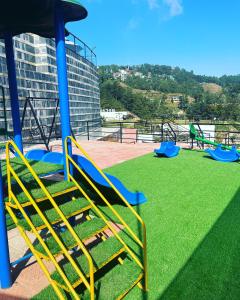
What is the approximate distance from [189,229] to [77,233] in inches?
80.3

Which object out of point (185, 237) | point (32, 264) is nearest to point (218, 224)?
point (185, 237)

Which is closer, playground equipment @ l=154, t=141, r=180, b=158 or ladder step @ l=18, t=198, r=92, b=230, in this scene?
ladder step @ l=18, t=198, r=92, b=230

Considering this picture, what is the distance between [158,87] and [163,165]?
7156 inches

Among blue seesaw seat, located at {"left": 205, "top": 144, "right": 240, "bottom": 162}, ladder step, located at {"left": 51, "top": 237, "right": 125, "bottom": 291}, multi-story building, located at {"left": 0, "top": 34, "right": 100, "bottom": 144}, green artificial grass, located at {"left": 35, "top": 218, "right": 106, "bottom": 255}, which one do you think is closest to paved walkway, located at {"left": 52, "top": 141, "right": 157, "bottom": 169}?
multi-story building, located at {"left": 0, "top": 34, "right": 100, "bottom": 144}

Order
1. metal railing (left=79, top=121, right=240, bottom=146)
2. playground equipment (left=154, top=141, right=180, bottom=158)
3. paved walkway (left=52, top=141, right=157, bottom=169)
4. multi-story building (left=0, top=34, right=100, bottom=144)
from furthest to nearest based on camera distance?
metal railing (left=79, top=121, right=240, bottom=146)
multi-story building (left=0, top=34, right=100, bottom=144)
playground equipment (left=154, top=141, right=180, bottom=158)
paved walkway (left=52, top=141, right=157, bottom=169)

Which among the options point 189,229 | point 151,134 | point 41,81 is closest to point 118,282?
point 189,229

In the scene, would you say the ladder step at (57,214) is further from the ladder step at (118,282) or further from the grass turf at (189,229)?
the grass turf at (189,229)

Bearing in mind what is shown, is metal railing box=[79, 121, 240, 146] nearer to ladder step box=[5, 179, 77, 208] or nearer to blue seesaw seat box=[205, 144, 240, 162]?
blue seesaw seat box=[205, 144, 240, 162]

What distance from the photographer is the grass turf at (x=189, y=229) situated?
9.70 feet

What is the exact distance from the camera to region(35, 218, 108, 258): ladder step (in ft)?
9.09

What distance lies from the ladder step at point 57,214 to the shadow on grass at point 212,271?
1.34 m

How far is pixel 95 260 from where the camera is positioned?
2.77m

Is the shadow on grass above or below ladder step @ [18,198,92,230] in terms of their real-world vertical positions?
below

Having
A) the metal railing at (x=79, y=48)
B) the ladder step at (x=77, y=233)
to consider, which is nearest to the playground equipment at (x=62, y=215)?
the ladder step at (x=77, y=233)
